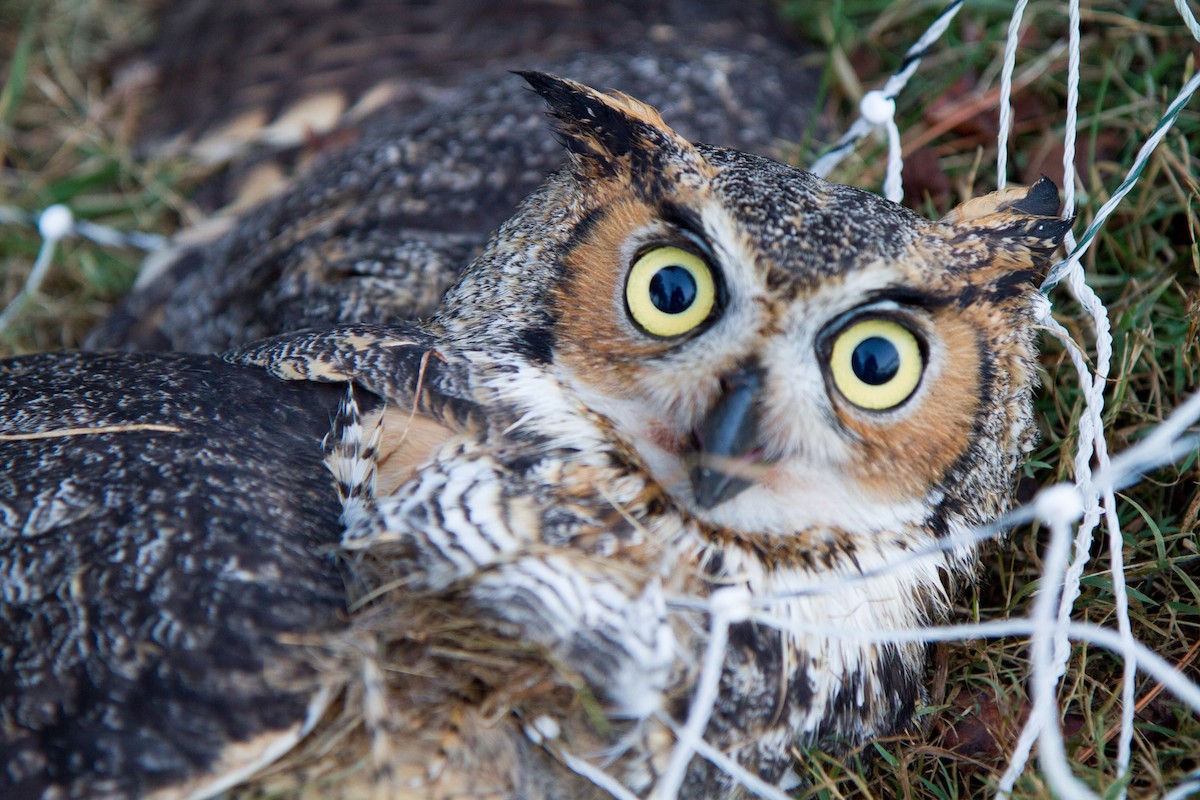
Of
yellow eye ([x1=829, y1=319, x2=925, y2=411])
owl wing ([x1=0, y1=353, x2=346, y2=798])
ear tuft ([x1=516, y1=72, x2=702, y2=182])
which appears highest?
ear tuft ([x1=516, y1=72, x2=702, y2=182])

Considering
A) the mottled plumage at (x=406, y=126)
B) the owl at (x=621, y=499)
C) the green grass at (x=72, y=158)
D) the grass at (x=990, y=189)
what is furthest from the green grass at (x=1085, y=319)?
the green grass at (x=72, y=158)

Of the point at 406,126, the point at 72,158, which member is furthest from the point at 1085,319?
the point at 72,158

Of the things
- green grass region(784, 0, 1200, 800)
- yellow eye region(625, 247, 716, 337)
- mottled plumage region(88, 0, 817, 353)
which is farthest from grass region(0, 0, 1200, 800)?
yellow eye region(625, 247, 716, 337)

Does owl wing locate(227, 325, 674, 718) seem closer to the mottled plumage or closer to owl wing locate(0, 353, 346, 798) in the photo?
owl wing locate(0, 353, 346, 798)

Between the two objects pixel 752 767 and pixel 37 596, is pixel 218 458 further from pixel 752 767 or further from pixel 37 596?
pixel 752 767

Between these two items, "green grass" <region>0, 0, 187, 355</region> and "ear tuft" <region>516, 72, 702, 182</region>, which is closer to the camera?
"ear tuft" <region>516, 72, 702, 182</region>

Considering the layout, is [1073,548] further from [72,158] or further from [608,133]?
[72,158]
